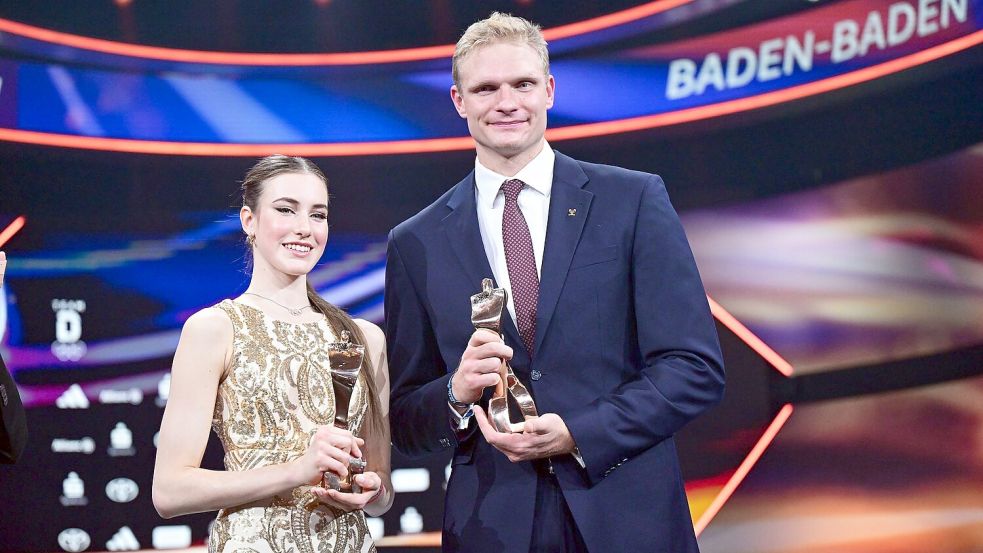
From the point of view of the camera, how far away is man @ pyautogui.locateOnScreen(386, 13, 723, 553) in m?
1.90

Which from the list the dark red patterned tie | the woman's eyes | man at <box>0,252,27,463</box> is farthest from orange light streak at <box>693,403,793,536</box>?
man at <box>0,252,27,463</box>

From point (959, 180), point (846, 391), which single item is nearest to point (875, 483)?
point (846, 391)

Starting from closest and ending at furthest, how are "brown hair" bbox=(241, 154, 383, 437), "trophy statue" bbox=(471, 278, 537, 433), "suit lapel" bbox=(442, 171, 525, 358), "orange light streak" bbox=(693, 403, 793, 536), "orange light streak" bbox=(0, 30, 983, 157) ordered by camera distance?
"trophy statue" bbox=(471, 278, 537, 433) → "suit lapel" bbox=(442, 171, 525, 358) → "brown hair" bbox=(241, 154, 383, 437) → "orange light streak" bbox=(693, 403, 793, 536) → "orange light streak" bbox=(0, 30, 983, 157)

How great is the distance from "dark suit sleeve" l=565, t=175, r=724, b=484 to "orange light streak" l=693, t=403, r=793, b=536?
2029 millimetres

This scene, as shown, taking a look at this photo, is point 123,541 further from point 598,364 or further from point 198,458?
point 598,364

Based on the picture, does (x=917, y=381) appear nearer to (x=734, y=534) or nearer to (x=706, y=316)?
(x=734, y=534)

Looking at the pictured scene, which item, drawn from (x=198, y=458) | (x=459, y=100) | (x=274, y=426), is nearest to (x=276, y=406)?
(x=274, y=426)

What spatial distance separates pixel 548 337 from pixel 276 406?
628 millimetres

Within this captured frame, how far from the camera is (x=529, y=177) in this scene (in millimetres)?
2156

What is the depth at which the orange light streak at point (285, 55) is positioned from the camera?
4.18 m

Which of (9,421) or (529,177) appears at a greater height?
(529,177)

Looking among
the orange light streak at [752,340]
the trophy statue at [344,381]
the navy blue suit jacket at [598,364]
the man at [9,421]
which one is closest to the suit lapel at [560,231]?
the navy blue suit jacket at [598,364]

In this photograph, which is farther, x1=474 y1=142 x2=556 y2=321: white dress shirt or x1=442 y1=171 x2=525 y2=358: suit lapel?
x1=474 y1=142 x2=556 y2=321: white dress shirt

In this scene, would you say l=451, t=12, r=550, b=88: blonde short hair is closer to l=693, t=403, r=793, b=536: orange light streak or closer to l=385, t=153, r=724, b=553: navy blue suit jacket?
l=385, t=153, r=724, b=553: navy blue suit jacket
